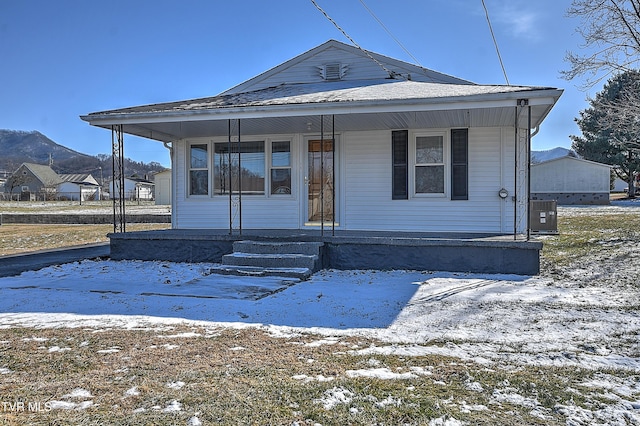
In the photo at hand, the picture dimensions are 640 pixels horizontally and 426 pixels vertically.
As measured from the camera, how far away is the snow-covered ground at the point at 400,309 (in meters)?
3.70

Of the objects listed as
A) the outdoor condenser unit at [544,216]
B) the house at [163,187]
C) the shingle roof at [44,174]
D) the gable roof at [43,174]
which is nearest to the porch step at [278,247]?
the outdoor condenser unit at [544,216]

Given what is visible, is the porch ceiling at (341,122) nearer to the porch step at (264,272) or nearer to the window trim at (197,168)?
the window trim at (197,168)

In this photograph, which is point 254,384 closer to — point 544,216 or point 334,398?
point 334,398

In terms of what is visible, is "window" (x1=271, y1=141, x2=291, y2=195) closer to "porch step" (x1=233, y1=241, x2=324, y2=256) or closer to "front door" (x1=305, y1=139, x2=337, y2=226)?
"front door" (x1=305, y1=139, x2=337, y2=226)

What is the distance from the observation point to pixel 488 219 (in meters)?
8.81

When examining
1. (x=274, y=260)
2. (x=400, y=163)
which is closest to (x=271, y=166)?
(x=400, y=163)

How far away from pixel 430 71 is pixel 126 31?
1023 centimetres

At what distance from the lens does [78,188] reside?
84812 mm

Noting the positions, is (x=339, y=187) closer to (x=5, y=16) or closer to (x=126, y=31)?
(x=126, y=31)

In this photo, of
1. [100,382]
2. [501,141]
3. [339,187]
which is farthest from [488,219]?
[100,382]

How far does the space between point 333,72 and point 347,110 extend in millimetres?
3581

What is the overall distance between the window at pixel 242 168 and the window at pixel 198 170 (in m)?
0.22

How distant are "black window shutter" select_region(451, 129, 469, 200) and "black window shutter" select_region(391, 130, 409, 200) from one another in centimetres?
87

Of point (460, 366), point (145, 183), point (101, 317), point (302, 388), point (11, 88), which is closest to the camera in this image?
point (302, 388)
